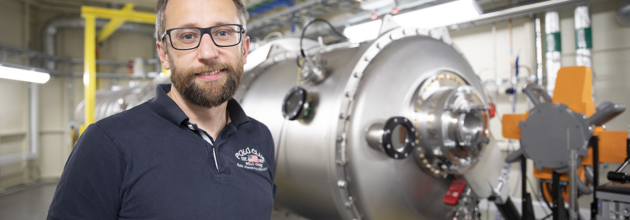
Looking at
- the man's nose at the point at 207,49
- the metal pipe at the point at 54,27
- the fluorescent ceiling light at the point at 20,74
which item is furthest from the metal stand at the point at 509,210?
the metal pipe at the point at 54,27

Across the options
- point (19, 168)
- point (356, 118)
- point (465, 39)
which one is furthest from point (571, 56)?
point (19, 168)

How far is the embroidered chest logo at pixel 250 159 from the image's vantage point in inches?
38.8

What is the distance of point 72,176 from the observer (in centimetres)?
73

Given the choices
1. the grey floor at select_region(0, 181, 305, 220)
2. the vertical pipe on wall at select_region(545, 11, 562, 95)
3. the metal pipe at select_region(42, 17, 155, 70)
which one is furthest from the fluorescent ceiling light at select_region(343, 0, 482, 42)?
the metal pipe at select_region(42, 17, 155, 70)

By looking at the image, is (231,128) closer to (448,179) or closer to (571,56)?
(448,179)

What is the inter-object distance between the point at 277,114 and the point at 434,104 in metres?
0.71

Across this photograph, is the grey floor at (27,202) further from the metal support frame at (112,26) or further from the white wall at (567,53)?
the white wall at (567,53)

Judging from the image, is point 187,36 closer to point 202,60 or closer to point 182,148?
point 202,60

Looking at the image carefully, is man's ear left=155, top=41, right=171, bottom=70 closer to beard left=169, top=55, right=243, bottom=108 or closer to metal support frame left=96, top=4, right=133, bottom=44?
beard left=169, top=55, right=243, bottom=108

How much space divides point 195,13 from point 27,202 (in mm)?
5703

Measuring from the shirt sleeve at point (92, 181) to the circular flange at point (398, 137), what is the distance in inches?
35.9

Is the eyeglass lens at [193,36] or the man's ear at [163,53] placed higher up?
the eyeglass lens at [193,36]

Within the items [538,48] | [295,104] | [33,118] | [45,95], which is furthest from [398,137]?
[45,95]

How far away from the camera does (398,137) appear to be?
149cm
